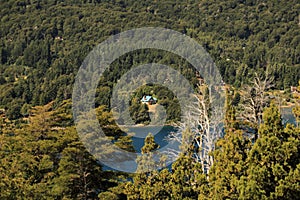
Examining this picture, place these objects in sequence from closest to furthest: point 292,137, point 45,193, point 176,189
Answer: point 292,137 → point 176,189 → point 45,193

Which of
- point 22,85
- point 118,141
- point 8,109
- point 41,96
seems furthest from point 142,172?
point 22,85

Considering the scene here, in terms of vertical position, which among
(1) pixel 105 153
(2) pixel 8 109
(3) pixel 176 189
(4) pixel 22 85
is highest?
(4) pixel 22 85

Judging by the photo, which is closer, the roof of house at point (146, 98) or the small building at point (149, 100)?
the small building at point (149, 100)

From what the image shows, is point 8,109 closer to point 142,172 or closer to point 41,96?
point 41,96

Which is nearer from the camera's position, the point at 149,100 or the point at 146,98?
the point at 149,100

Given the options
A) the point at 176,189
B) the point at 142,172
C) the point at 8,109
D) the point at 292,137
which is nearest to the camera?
the point at 292,137

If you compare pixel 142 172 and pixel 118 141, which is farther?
pixel 118 141

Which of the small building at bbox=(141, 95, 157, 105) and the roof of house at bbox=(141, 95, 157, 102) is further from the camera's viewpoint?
the roof of house at bbox=(141, 95, 157, 102)

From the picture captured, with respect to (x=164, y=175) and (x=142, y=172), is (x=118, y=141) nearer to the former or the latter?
(x=142, y=172)

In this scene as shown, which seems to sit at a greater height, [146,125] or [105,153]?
[146,125]

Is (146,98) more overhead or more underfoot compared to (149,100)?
more overhead

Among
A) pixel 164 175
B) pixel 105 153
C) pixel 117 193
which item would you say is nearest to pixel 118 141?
pixel 105 153
